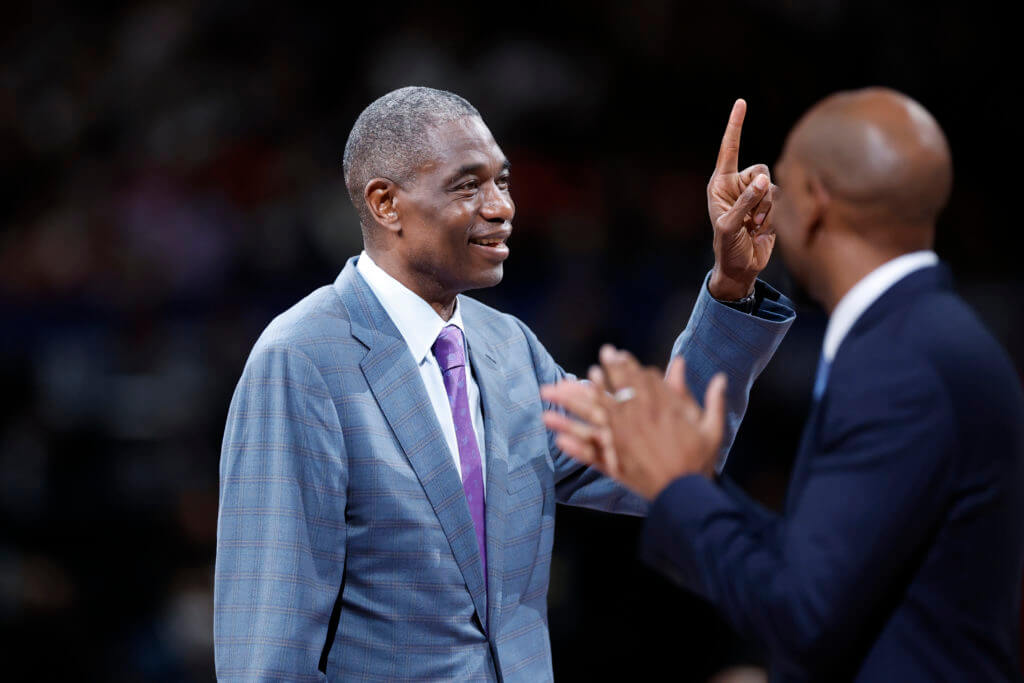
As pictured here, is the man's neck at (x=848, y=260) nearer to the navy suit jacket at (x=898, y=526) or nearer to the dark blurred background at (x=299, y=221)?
the navy suit jacket at (x=898, y=526)

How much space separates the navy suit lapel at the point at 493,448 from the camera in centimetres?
208

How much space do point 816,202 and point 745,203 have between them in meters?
0.55

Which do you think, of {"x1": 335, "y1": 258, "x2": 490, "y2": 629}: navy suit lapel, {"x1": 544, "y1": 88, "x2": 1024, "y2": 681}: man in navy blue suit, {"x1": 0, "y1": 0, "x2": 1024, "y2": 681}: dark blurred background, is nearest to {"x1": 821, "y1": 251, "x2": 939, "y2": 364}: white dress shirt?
{"x1": 544, "y1": 88, "x2": 1024, "y2": 681}: man in navy blue suit

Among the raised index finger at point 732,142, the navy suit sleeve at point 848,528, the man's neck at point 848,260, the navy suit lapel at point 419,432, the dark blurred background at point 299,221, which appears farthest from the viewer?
the dark blurred background at point 299,221

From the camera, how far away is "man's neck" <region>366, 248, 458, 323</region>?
2.24m

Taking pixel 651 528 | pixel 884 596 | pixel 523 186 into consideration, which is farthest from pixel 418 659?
pixel 523 186

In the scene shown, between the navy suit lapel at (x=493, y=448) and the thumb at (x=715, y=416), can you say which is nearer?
the thumb at (x=715, y=416)

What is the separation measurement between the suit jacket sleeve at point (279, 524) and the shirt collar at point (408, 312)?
218 mm

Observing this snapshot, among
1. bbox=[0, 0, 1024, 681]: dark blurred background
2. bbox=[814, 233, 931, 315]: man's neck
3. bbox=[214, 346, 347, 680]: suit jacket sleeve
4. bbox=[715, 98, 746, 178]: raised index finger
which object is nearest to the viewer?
bbox=[814, 233, 931, 315]: man's neck

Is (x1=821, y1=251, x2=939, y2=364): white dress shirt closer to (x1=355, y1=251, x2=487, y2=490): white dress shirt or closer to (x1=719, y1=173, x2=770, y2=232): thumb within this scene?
(x1=719, y1=173, x2=770, y2=232): thumb

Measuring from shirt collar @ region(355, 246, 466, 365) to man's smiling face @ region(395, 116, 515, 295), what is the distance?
5 cm

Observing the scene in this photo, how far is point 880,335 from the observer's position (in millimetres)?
1496

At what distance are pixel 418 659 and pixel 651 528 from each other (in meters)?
0.60

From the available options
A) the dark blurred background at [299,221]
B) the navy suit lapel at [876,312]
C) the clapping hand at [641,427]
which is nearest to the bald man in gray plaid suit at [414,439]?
the clapping hand at [641,427]
